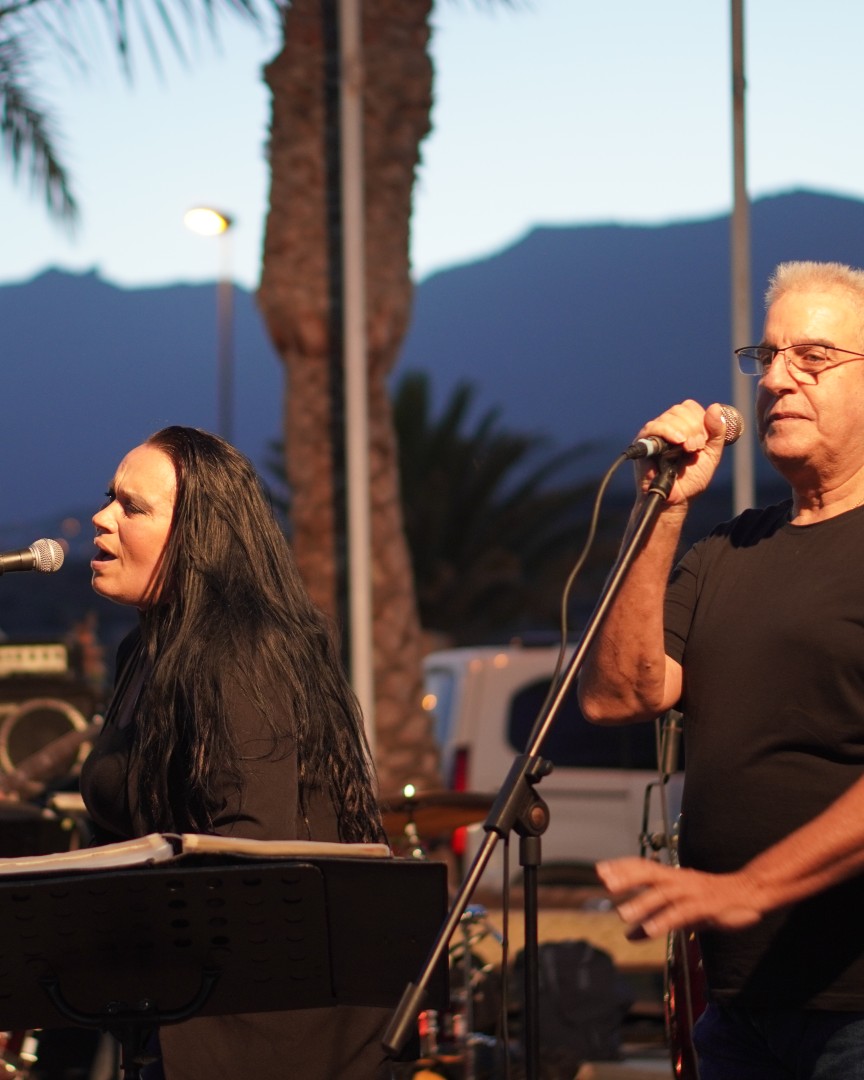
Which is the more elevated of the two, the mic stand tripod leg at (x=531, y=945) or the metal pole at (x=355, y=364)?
the metal pole at (x=355, y=364)

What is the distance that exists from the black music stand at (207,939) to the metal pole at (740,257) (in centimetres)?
502

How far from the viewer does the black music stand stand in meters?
2.55

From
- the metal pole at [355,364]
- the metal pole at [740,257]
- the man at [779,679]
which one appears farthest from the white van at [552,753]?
the man at [779,679]

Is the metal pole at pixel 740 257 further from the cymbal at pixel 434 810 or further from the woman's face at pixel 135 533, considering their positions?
the woman's face at pixel 135 533

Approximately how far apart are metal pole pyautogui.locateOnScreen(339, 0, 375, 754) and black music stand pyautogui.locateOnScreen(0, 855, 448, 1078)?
5.29m

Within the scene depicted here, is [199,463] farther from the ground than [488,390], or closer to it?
closer to it

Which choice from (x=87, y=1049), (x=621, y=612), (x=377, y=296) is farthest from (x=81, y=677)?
(x=621, y=612)

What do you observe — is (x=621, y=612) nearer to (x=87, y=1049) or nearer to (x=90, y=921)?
(x=90, y=921)

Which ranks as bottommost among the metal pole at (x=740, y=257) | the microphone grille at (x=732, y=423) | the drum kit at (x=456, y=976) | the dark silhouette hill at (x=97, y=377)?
the drum kit at (x=456, y=976)

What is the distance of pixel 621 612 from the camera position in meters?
3.00

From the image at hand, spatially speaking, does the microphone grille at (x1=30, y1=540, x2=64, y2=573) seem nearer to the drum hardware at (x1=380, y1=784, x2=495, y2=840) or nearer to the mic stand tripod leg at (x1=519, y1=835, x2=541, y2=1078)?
the mic stand tripod leg at (x1=519, y1=835, x2=541, y2=1078)

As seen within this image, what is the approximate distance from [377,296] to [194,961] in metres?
6.47

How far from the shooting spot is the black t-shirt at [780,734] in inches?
107

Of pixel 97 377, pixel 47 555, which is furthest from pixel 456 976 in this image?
pixel 97 377
